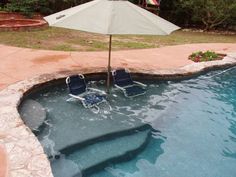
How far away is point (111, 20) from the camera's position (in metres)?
7.19

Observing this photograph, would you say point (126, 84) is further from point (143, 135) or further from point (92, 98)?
point (143, 135)

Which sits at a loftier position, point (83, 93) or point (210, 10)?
point (210, 10)

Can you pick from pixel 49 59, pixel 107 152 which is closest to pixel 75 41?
pixel 49 59

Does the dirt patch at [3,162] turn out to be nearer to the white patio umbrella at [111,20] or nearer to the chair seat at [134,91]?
the white patio umbrella at [111,20]

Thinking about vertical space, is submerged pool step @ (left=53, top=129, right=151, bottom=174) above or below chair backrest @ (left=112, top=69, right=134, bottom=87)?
below

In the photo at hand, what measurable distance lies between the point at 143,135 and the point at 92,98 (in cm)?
168

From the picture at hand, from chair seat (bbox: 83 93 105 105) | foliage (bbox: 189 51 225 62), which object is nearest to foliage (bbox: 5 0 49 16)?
foliage (bbox: 189 51 225 62)

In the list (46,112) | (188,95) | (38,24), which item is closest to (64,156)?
(46,112)

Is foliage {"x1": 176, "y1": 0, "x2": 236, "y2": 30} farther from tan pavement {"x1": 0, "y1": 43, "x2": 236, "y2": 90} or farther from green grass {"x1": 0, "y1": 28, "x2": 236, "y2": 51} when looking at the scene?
tan pavement {"x1": 0, "y1": 43, "x2": 236, "y2": 90}

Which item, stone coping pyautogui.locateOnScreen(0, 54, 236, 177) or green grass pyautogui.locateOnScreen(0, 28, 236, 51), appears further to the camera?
green grass pyautogui.locateOnScreen(0, 28, 236, 51)

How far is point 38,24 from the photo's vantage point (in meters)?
15.7

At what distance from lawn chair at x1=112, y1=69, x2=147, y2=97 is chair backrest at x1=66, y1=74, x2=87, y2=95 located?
1.02 metres

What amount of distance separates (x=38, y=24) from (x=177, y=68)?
7.67 meters

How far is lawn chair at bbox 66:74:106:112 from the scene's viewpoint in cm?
806
